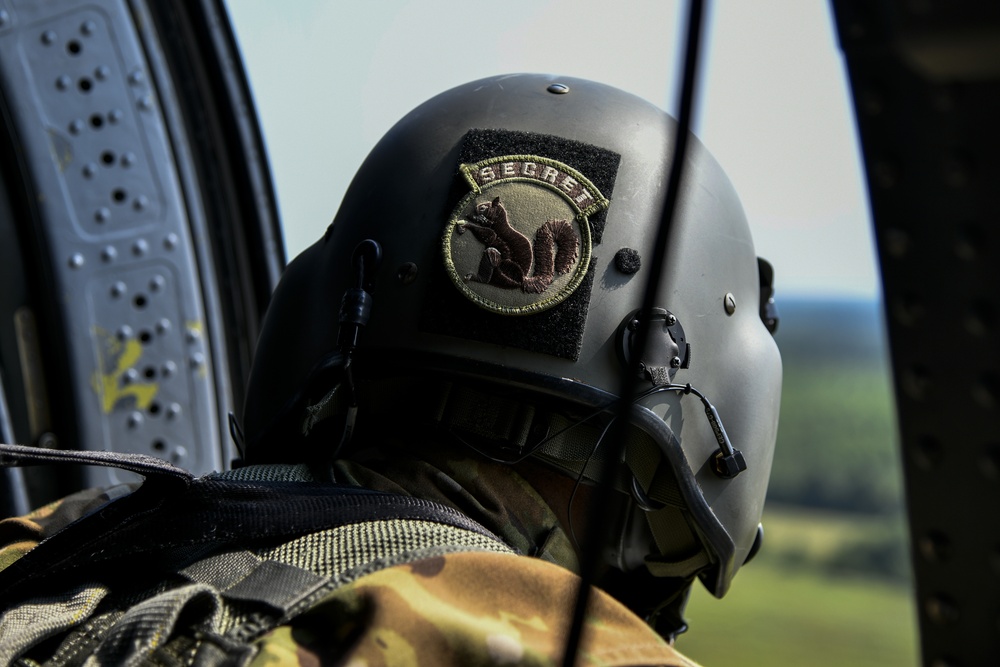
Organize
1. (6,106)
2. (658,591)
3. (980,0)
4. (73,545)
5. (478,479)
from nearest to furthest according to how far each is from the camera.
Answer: (980,0)
(73,545)
(478,479)
(658,591)
(6,106)

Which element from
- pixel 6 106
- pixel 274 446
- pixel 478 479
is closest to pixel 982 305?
pixel 478 479

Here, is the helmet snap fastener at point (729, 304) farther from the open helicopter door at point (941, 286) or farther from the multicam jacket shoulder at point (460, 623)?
the open helicopter door at point (941, 286)

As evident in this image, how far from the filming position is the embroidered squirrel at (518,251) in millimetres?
1303

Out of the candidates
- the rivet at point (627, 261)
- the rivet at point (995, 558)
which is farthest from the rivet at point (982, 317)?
the rivet at point (627, 261)

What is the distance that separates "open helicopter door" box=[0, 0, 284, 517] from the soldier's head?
71 cm

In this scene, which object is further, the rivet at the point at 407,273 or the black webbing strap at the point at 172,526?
the rivet at the point at 407,273

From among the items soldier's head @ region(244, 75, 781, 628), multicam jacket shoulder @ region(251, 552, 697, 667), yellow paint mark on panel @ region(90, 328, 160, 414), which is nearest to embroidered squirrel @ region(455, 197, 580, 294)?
soldier's head @ region(244, 75, 781, 628)

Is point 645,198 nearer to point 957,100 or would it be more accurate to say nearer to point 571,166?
point 571,166

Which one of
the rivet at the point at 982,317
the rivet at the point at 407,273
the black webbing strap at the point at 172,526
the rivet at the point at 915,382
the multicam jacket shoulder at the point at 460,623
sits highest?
the rivet at the point at 982,317

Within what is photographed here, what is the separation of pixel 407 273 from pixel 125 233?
0.99 m

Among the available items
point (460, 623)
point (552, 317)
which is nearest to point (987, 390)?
point (460, 623)

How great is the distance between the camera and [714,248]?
145 centimetres

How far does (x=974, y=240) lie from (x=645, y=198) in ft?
2.88

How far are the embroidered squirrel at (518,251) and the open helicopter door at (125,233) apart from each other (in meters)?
1.07
